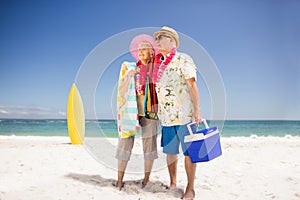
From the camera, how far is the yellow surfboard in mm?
7191

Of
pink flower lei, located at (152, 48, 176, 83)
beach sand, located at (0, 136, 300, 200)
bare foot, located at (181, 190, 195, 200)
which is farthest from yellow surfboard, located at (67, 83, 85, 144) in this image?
bare foot, located at (181, 190, 195, 200)

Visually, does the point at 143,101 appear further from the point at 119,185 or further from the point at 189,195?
the point at 189,195

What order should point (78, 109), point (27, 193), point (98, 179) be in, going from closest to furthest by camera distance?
point (27, 193) → point (98, 179) → point (78, 109)

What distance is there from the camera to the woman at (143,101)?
3344 mm

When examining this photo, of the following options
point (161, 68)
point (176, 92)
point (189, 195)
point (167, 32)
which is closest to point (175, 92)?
point (176, 92)

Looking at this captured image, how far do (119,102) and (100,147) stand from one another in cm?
131

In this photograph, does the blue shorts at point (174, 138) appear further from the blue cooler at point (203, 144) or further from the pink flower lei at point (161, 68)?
the pink flower lei at point (161, 68)

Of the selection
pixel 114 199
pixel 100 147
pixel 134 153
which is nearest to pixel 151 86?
pixel 114 199

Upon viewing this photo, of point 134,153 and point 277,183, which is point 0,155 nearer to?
point 134,153

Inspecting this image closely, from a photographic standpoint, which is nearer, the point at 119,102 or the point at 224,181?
the point at 119,102

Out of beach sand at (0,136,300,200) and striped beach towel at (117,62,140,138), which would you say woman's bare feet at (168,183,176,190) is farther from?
striped beach towel at (117,62,140,138)

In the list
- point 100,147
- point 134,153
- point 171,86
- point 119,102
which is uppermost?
point 171,86

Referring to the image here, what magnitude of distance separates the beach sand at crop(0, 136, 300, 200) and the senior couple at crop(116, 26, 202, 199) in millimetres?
340

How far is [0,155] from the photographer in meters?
5.23
